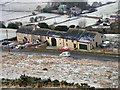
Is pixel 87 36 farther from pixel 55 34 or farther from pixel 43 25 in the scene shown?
pixel 43 25

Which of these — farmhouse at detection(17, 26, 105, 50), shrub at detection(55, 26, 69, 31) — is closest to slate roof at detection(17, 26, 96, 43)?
farmhouse at detection(17, 26, 105, 50)

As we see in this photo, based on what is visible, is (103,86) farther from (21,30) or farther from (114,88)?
(21,30)

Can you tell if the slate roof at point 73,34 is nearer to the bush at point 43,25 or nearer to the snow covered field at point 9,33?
the bush at point 43,25

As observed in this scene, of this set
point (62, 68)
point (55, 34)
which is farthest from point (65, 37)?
point (62, 68)

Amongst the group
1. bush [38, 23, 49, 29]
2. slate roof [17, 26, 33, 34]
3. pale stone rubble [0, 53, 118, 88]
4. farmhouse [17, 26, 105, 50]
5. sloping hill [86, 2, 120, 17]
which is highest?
sloping hill [86, 2, 120, 17]

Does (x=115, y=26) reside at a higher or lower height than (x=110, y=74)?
higher

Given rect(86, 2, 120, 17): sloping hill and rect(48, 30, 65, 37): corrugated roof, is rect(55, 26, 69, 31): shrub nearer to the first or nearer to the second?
rect(48, 30, 65, 37): corrugated roof

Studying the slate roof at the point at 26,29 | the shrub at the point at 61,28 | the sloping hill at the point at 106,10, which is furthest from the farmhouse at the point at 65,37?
the sloping hill at the point at 106,10

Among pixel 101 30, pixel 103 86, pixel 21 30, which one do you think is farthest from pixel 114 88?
pixel 21 30
